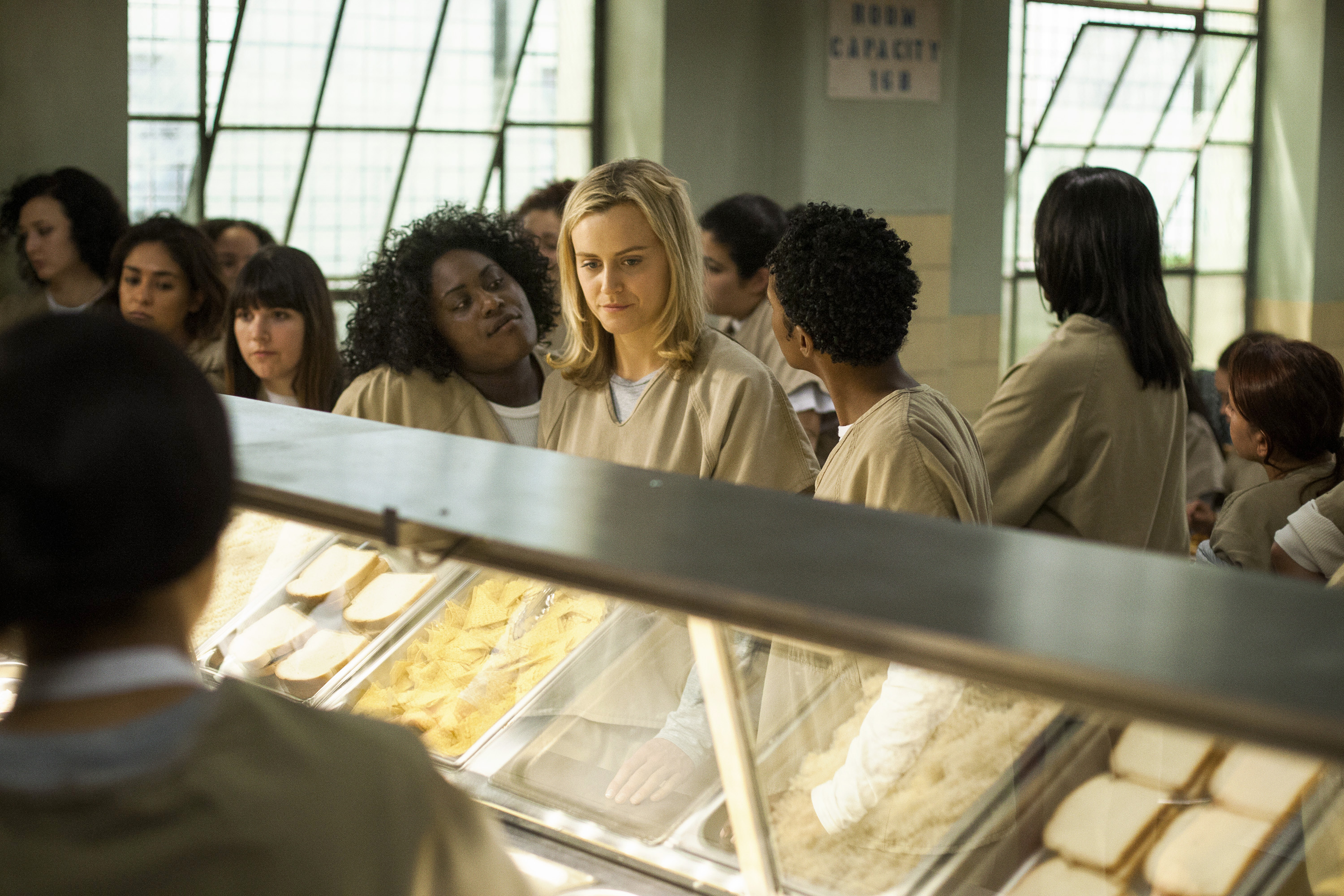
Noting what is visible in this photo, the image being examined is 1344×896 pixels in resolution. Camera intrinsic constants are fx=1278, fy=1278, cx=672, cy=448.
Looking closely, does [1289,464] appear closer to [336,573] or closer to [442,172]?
[336,573]

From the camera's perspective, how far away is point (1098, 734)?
1.16 metres

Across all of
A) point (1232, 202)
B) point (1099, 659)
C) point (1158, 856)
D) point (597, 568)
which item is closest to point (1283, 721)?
point (1099, 659)

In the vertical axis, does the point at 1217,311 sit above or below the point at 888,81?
below

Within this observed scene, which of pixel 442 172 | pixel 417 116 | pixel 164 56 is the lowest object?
pixel 442 172

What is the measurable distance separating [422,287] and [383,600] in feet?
3.41

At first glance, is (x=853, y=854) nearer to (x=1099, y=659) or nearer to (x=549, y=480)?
(x=549, y=480)

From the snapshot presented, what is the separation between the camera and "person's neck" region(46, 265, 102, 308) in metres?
4.53

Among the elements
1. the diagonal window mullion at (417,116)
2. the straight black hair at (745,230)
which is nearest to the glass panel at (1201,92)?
the diagonal window mullion at (417,116)

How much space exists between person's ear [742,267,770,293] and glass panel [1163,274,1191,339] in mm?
5093

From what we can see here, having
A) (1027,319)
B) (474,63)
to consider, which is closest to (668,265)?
(474,63)

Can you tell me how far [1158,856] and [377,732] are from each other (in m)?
Result: 0.77

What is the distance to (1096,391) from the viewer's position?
8.00 ft

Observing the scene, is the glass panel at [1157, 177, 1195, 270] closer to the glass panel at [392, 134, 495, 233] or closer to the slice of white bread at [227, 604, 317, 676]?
the glass panel at [392, 134, 495, 233]

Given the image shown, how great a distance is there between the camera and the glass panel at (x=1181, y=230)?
8.20 m
